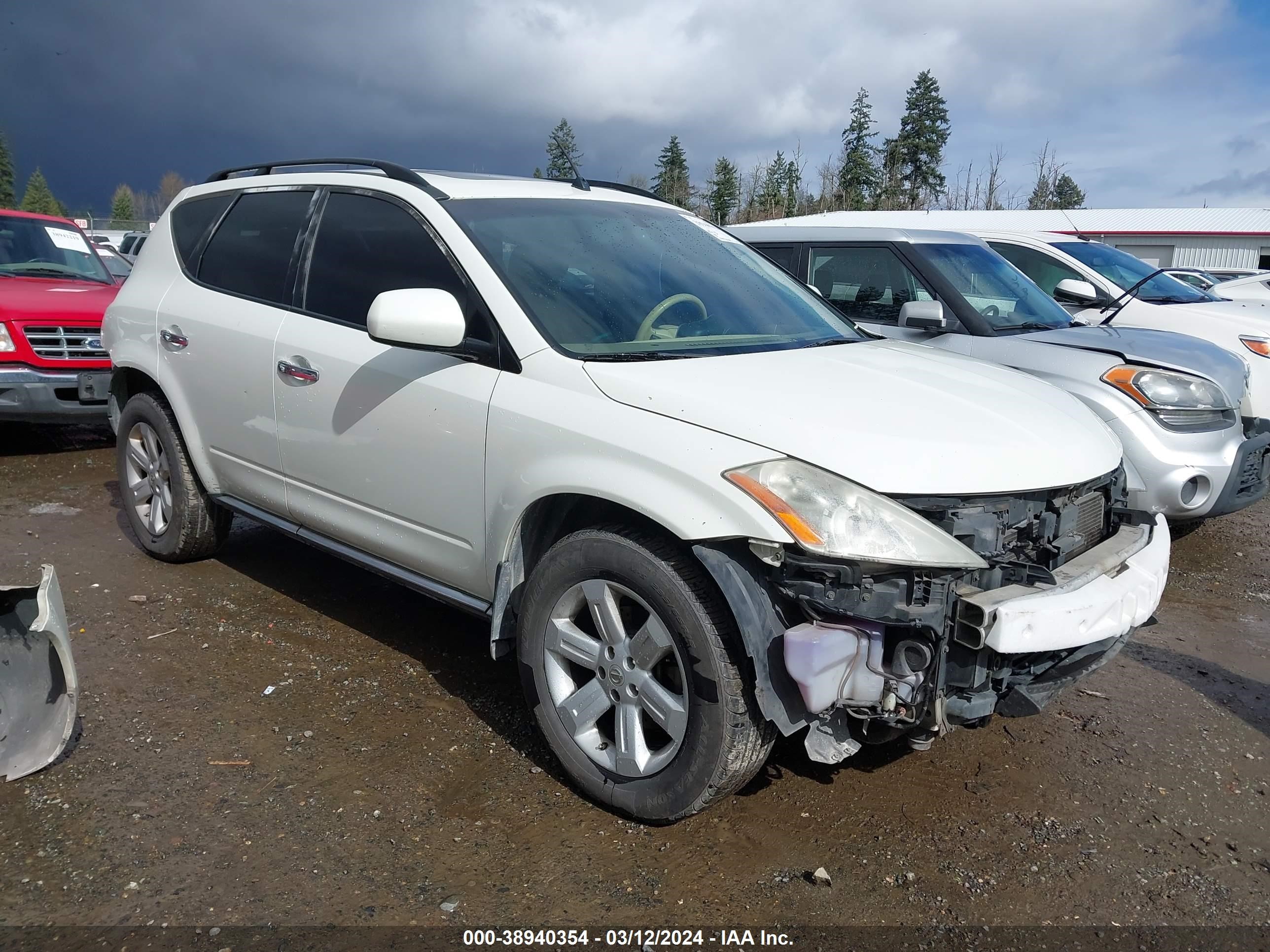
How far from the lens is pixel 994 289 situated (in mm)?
6098

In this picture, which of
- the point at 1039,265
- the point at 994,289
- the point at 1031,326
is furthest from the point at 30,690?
the point at 1039,265

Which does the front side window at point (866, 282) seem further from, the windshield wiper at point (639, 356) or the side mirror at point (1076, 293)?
the windshield wiper at point (639, 356)

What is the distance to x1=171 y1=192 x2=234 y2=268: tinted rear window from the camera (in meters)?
4.57

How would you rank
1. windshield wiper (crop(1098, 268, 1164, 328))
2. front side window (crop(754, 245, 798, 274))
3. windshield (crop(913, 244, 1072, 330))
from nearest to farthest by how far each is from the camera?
1. windshield (crop(913, 244, 1072, 330))
2. windshield wiper (crop(1098, 268, 1164, 328))
3. front side window (crop(754, 245, 798, 274))

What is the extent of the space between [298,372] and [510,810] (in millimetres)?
1847

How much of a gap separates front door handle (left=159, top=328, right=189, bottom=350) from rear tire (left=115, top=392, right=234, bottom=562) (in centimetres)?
36

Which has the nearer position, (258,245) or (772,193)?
(258,245)

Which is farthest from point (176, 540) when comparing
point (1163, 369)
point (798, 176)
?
point (798, 176)

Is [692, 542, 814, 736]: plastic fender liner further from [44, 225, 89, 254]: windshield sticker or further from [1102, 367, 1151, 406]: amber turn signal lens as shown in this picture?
[44, 225, 89, 254]: windshield sticker

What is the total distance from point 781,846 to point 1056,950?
0.73 meters

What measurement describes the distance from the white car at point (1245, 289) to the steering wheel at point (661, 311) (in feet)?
34.6

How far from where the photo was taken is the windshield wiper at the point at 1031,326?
18.9 feet

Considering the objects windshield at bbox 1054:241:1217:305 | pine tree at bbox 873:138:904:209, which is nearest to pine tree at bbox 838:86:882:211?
pine tree at bbox 873:138:904:209

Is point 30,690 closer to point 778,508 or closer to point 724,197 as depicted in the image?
point 778,508
